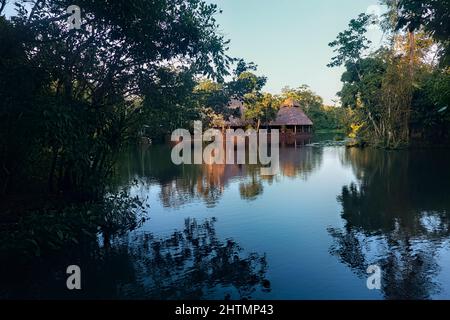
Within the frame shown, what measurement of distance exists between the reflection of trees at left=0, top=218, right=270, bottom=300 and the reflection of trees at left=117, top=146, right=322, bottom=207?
459 centimetres

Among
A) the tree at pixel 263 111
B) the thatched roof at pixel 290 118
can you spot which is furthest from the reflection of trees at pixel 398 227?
the thatched roof at pixel 290 118

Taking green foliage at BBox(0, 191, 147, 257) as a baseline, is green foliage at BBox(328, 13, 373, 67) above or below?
above

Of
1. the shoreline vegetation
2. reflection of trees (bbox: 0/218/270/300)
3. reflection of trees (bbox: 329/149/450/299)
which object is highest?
the shoreline vegetation

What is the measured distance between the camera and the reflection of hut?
51.9 m

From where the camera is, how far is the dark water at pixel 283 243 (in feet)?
23.0

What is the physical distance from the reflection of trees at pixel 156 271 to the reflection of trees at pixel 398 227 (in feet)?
7.64

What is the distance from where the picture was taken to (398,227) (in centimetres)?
1039

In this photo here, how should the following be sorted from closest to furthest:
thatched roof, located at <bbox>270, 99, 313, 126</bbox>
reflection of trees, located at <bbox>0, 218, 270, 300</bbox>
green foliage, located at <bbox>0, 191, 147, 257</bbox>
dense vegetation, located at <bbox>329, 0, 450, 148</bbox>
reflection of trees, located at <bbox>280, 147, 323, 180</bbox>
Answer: reflection of trees, located at <bbox>0, 218, 270, 300</bbox>, green foliage, located at <bbox>0, 191, 147, 257</bbox>, reflection of trees, located at <bbox>280, 147, 323, 180</bbox>, dense vegetation, located at <bbox>329, 0, 450, 148</bbox>, thatched roof, located at <bbox>270, 99, 313, 126</bbox>

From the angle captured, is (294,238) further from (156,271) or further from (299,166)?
(299,166)

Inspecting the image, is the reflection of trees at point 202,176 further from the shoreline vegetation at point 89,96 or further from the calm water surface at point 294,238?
the shoreline vegetation at point 89,96

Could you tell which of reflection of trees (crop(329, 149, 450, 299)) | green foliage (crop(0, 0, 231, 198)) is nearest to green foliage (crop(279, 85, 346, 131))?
reflection of trees (crop(329, 149, 450, 299))

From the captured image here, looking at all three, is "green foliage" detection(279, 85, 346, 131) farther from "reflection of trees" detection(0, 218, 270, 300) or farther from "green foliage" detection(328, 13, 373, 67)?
"reflection of trees" detection(0, 218, 270, 300)

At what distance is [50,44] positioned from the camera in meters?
9.84
